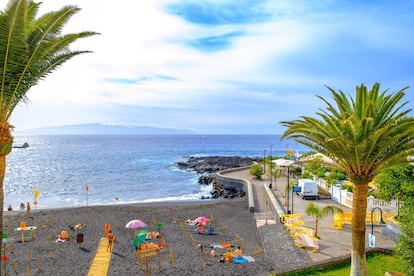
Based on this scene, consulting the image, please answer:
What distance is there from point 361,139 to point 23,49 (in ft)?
31.0

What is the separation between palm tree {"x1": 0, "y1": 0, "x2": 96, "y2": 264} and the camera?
7324 millimetres

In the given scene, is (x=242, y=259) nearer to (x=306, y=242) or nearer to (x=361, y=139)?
(x=306, y=242)

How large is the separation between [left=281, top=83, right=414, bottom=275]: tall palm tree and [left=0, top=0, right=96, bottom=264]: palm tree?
22.7ft

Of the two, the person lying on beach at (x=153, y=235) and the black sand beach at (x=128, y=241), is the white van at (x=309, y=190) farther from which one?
the person lying on beach at (x=153, y=235)

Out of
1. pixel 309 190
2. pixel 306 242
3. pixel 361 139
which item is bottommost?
pixel 306 242

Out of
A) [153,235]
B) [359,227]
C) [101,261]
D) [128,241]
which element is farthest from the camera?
[153,235]

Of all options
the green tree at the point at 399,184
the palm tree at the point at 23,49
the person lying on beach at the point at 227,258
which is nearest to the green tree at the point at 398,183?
the green tree at the point at 399,184

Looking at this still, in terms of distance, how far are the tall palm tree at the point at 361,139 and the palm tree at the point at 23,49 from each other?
693 cm

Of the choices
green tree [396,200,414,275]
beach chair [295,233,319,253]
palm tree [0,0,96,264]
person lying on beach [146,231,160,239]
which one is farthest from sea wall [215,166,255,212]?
palm tree [0,0,96,264]

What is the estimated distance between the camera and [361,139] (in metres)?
9.67

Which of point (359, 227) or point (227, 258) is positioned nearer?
point (359, 227)

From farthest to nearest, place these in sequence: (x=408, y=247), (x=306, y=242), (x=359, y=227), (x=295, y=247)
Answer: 1. (x=295, y=247)
2. (x=306, y=242)
3. (x=359, y=227)
4. (x=408, y=247)

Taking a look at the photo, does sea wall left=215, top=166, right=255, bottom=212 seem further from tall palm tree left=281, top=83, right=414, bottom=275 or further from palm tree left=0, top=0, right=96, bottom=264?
palm tree left=0, top=0, right=96, bottom=264

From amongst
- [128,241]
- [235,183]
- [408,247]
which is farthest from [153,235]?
[235,183]
